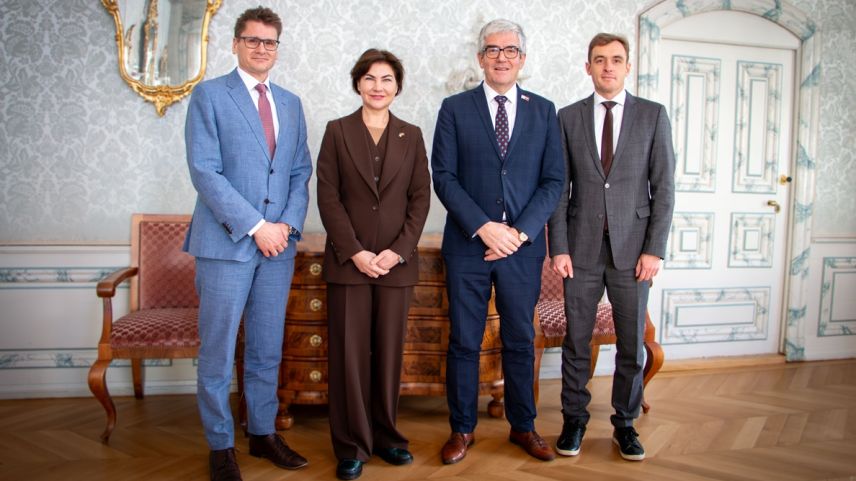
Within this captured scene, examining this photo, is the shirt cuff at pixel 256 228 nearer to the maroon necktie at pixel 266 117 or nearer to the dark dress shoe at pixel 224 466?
the maroon necktie at pixel 266 117

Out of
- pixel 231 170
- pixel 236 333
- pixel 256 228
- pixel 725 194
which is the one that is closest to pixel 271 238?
pixel 256 228

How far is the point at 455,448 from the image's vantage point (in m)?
2.59

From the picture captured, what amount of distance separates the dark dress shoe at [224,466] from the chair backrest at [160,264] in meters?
1.14

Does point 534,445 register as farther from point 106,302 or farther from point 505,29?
point 106,302

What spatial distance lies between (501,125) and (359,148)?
598mm

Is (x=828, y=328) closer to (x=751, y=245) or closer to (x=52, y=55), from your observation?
(x=751, y=245)

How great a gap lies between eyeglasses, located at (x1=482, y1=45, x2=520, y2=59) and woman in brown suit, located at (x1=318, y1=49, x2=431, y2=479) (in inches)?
14.2

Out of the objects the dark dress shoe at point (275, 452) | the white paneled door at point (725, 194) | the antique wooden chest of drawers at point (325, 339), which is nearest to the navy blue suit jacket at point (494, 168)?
the antique wooden chest of drawers at point (325, 339)

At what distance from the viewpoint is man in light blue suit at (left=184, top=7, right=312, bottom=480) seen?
226cm

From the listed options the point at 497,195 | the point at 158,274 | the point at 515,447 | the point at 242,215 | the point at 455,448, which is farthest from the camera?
the point at 158,274

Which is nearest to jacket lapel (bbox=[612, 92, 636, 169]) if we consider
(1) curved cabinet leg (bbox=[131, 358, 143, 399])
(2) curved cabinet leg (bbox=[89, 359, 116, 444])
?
(2) curved cabinet leg (bbox=[89, 359, 116, 444])

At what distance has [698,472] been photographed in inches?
98.9

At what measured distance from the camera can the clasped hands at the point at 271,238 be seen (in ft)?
7.50

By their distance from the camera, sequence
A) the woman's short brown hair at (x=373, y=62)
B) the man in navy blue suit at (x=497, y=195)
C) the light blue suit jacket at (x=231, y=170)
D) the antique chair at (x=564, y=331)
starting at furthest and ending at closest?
the antique chair at (x=564, y=331)
the man in navy blue suit at (x=497, y=195)
the woman's short brown hair at (x=373, y=62)
the light blue suit jacket at (x=231, y=170)
